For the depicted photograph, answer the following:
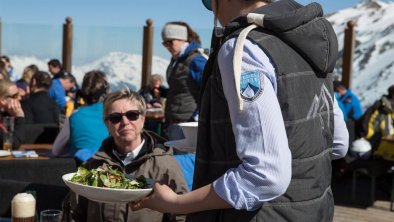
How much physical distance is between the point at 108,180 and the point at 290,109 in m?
0.67

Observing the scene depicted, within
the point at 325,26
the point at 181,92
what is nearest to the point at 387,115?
the point at 181,92

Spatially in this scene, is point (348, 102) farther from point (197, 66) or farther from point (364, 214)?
point (197, 66)

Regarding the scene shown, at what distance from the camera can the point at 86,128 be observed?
4.32 metres

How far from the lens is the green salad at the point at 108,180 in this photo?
6.05 feet

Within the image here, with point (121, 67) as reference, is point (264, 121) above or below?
Answer: above

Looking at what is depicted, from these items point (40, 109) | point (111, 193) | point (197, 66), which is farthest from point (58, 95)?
point (111, 193)

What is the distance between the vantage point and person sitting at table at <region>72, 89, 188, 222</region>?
2.71 meters

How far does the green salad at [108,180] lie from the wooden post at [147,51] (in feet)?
30.0

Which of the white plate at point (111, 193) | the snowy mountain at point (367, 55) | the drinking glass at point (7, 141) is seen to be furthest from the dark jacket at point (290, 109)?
the snowy mountain at point (367, 55)

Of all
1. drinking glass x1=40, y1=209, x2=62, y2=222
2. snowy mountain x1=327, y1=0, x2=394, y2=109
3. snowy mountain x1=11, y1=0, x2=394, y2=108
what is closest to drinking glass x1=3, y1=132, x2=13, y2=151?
drinking glass x1=40, y1=209, x2=62, y2=222

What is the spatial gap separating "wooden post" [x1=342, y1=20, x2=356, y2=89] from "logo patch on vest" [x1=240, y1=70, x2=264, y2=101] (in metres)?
8.42

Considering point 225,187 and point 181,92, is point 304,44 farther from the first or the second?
point 181,92

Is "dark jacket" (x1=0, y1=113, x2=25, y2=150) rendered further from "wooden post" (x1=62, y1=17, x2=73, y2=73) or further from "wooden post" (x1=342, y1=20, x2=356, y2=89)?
"wooden post" (x1=62, y1=17, x2=73, y2=73)

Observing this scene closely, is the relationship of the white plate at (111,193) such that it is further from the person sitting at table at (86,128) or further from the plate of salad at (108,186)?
the person sitting at table at (86,128)
